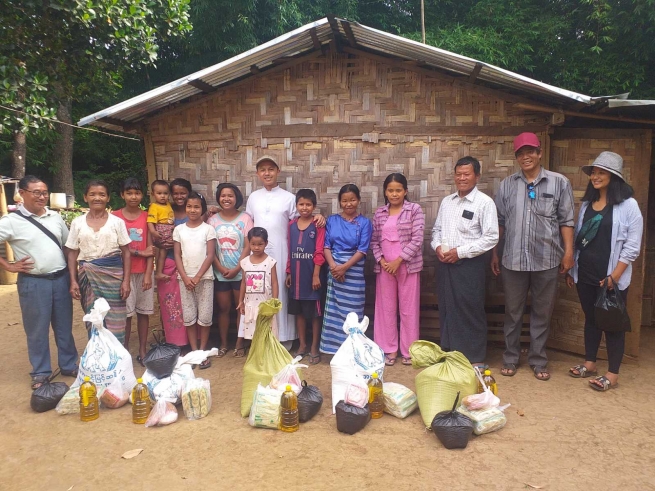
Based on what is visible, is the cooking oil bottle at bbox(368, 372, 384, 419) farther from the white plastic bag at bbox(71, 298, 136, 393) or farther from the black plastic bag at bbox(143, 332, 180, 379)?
the white plastic bag at bbox(71, 298, 136, 393)

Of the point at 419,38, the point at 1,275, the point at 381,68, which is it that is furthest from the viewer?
the point at 419,38

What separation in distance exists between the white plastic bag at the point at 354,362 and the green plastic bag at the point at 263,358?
406 millimetres

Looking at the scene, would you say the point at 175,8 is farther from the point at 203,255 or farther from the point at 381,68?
the point at 203,255

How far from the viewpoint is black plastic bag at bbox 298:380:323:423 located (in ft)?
11.3

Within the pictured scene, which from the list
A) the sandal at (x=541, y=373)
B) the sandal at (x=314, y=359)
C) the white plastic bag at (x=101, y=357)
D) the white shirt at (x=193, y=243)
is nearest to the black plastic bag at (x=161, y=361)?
the white plastic bag at (x=101, y=357)

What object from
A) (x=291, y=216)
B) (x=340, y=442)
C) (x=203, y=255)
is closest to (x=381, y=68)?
(x=291, y=216)

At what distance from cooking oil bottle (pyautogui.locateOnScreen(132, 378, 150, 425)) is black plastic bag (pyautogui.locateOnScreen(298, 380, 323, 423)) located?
112 centimetres

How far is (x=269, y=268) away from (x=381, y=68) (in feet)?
7.66

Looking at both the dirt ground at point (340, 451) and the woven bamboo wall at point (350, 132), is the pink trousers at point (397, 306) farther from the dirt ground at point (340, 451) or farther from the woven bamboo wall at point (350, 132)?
the dirt ground at point (340, 451)

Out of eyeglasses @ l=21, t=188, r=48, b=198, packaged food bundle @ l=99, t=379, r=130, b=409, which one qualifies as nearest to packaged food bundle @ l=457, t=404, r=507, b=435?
packaged food bundle @ l=99, t=379, r=130, b=409

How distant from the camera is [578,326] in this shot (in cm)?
470

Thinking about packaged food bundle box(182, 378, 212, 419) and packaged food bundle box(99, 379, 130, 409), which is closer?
packaged food bundle box(182, 378, 212, 419)

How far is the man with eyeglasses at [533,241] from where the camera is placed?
4.07 meters

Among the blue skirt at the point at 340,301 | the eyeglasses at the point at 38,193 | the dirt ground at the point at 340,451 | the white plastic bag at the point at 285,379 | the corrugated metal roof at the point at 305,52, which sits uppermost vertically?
the corrugated metal roof at the point at 305,52
